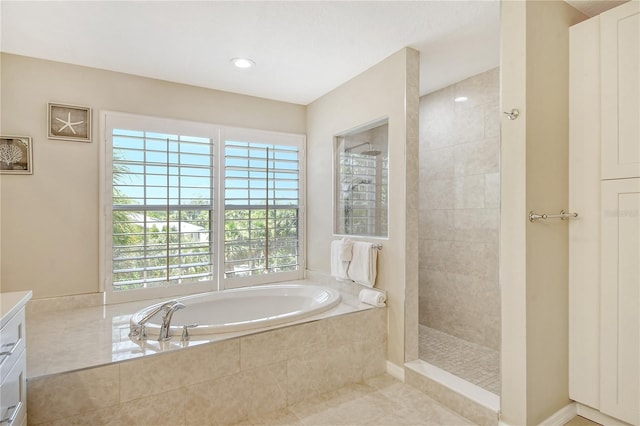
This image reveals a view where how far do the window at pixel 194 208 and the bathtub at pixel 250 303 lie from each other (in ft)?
0.83

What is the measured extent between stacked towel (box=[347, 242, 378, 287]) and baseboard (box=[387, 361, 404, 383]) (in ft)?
1.93

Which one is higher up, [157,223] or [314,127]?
[314,127]

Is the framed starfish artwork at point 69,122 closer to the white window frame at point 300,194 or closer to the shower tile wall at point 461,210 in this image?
the white window frame at point 300,194

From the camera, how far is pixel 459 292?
114 inches

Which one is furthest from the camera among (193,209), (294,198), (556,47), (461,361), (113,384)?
(294,198)

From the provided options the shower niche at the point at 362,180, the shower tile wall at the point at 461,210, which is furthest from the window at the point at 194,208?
the shower tile wall at the point at 461,210

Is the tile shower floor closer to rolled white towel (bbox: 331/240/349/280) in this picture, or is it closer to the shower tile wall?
the shower tile wall

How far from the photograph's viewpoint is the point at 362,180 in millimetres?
2871

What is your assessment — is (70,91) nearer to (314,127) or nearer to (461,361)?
(314,127)

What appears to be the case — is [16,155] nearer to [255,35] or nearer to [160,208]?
[160,208]

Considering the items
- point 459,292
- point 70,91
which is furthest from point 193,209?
point 459,292

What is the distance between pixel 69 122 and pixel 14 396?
203cm

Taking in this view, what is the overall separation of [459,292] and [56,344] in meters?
2.92

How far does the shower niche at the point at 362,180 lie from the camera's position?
103 inches
